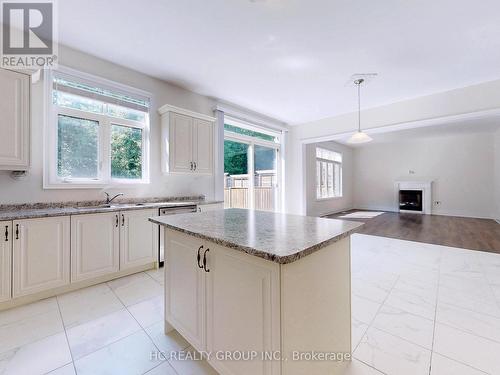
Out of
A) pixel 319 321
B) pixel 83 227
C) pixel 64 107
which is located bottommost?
pixel 319 321

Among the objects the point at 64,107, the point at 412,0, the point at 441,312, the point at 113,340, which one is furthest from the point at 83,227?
the point at 412,0

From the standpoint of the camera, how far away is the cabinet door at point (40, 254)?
204 centimetres

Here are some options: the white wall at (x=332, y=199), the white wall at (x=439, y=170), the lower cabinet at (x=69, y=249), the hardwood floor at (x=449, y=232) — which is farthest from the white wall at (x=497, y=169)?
the lower cabinet at (x=69, y=249)

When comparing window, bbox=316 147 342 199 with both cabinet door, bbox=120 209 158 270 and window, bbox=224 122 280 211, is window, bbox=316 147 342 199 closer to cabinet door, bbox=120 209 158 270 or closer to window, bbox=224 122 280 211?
window, bbox=224 122 280 211

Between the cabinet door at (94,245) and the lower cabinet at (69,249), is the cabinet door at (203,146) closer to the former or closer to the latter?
the lower cabinet at (69,249)

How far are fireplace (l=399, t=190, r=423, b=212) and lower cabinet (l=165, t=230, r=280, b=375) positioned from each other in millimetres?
9610

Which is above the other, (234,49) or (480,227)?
(234,49)

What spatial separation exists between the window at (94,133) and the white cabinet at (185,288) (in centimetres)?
194

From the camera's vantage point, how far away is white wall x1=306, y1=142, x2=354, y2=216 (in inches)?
262

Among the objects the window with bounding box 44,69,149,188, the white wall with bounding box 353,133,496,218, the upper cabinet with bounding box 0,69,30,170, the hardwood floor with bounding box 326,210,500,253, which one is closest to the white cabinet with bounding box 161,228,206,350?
the upper cabinet with bounding box 0,69,30,170

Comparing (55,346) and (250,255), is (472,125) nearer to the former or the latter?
(250,255)

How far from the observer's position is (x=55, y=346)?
62.6 inches

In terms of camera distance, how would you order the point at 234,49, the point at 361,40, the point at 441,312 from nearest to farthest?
the point at 441,312 → the point at 361,40 → the point at 234,49

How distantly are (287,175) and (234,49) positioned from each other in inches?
151
